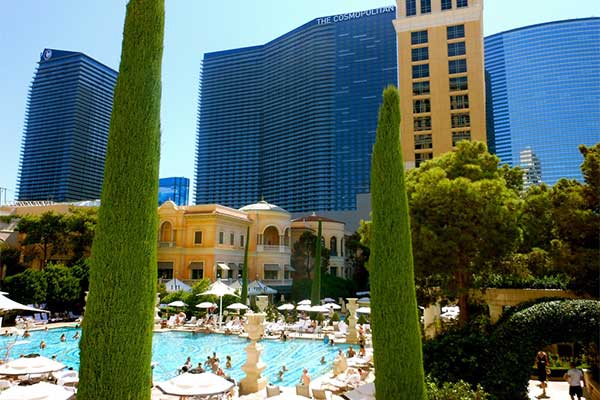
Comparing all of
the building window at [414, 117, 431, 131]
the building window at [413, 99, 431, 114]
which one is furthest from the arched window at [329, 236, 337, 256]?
the building window at [413, 99, 431, 114]

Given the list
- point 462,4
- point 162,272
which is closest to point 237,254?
point 162,272

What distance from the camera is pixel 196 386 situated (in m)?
10.1

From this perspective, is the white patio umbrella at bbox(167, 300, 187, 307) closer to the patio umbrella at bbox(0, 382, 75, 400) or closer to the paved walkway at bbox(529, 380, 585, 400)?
the patio umbrella at bbox(0, 382, 75, 400)

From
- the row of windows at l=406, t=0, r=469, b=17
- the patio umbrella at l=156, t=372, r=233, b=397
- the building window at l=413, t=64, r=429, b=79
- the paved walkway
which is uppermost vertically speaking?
the row of windows at l=406, t=0, r=469, b=17

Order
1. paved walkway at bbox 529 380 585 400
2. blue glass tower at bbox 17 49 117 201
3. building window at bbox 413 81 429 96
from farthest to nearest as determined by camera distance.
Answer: blue glass tower at bbox 17 49 117 201 < building window at bbox 413 81 429 96 < paved walkway at bbox 529 380 585 400

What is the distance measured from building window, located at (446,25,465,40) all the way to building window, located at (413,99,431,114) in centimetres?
680

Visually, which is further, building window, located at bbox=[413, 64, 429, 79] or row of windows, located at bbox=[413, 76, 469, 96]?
building window, located at bbox=[413, 64, 429, 79]

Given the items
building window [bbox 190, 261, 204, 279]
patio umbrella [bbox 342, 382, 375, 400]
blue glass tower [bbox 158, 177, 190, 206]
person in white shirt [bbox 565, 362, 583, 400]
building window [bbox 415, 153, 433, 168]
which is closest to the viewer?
patio umbrella [bbox 342, 382, 375, 400]

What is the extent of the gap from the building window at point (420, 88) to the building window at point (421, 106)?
815mm

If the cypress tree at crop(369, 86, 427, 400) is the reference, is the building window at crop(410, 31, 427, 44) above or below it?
above

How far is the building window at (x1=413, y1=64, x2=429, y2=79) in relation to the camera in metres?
42.7

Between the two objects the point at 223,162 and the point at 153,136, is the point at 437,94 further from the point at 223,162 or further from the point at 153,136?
the point at 223,162

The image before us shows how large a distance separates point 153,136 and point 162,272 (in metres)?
36.5

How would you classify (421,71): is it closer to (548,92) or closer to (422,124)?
(422,124)
